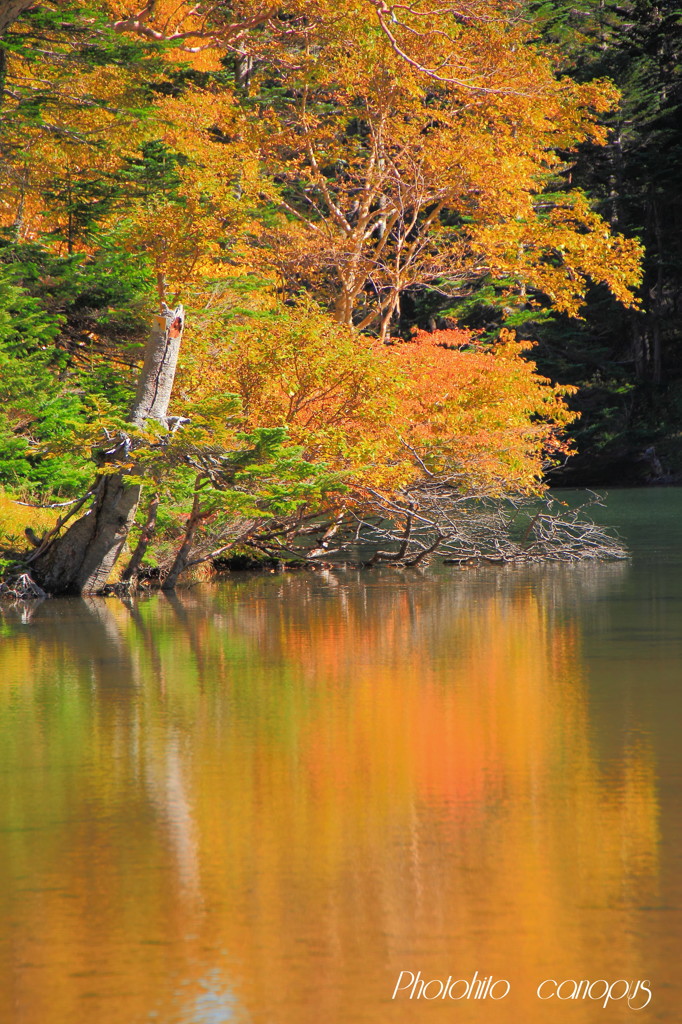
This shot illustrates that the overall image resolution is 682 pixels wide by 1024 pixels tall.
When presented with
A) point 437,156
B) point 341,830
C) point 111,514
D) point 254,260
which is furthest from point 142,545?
point 437,156

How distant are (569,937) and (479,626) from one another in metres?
7.27

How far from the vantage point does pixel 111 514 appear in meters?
13.9

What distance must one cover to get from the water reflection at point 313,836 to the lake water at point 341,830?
0.05 feet

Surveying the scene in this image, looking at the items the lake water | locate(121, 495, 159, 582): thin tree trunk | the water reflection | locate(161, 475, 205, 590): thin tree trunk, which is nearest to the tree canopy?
locate(161, 475, 205, 590): thin tree trunk

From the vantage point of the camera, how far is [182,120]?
77.8 feet

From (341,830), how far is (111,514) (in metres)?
9.52

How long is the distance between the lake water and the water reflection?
0.01 m

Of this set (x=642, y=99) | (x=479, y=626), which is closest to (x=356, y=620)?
(x=479, y=626)

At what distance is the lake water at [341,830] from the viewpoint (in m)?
3.55

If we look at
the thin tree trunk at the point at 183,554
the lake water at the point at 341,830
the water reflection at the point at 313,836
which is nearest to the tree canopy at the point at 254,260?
the thin tree trunk at the point at 183,554

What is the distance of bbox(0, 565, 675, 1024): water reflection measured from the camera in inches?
141

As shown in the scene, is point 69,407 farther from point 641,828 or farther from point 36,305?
point 641,828

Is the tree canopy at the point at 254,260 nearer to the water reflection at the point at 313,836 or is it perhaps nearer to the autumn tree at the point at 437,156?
the autumn tree at the point at 437,156

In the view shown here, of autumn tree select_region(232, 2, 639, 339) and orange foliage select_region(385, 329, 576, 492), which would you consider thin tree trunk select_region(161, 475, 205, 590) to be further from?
autumn tree select_region(232, 2, 639, 339)
